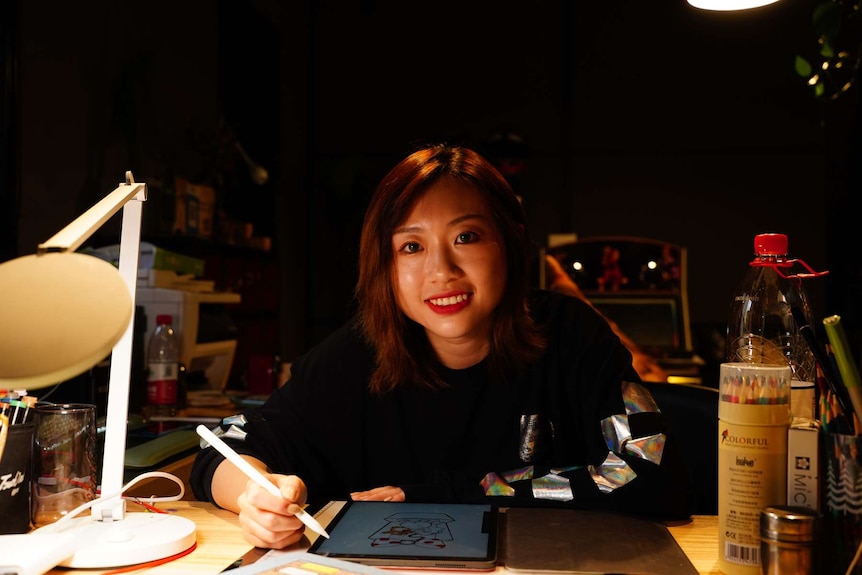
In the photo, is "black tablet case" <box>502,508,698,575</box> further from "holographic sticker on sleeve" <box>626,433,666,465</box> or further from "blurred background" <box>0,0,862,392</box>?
"blurred background" <box>0,0,862,392</box>

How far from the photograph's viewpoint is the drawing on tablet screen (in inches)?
38.4

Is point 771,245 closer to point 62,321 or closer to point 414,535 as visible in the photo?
point 414,535

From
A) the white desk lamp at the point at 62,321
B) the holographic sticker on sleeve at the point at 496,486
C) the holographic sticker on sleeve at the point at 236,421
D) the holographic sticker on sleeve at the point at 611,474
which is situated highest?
the white desk lamp at the point at 62,321

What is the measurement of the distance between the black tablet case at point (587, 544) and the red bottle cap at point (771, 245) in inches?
15.8

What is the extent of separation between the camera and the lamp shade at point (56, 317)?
0.69 meters

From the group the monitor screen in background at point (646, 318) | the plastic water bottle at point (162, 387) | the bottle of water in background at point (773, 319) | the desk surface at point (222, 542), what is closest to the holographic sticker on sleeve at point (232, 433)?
the desk surface at point (222, 542)

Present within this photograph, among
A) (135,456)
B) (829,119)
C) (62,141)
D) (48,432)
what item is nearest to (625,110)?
(829,119)

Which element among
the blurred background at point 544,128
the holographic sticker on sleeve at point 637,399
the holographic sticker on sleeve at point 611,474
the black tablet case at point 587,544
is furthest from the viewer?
the blurred background at point 544,128

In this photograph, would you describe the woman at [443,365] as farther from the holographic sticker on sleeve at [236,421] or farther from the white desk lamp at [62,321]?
the white desk lamp at [62,321]

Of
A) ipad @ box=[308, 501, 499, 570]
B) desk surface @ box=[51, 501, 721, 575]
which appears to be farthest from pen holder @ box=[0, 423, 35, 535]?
ipad @ box=[308, 501, 499, 570]

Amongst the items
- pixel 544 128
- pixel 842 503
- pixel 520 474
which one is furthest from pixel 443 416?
pixel 544 128

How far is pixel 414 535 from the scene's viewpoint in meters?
1.00

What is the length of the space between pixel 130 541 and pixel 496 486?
1.77ft

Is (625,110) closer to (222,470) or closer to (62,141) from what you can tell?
(62,141)
